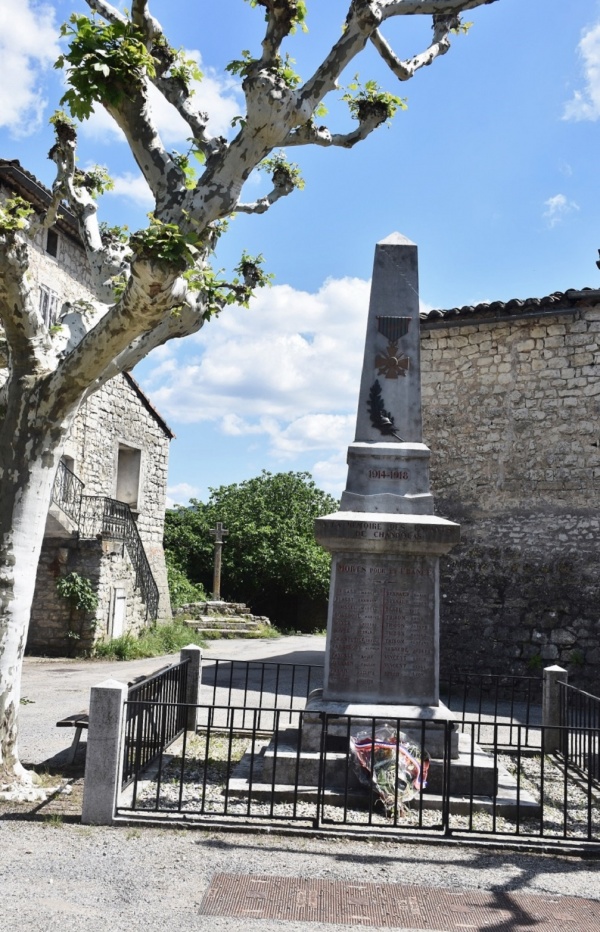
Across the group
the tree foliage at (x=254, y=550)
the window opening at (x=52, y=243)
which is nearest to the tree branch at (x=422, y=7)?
the window opening at (x=52, y=243)

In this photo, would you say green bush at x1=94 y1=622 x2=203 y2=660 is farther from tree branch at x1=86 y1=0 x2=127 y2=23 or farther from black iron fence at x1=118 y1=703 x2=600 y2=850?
tree branch at x1=86 y1=0 x2=127 y2=23

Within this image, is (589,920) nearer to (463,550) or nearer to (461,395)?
(463,550)

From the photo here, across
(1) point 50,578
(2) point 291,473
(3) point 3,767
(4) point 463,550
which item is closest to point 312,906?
(3) point 3,767

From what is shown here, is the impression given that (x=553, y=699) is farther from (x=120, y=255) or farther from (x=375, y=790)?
(x=120, y=255)

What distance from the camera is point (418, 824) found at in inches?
228

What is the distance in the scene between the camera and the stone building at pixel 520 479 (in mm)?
12852

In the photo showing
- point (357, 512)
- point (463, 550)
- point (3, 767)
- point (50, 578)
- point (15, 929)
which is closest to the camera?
point (15, 929)

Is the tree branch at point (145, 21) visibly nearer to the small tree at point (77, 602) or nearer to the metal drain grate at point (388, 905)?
the metal drain grate at point (388, 905)

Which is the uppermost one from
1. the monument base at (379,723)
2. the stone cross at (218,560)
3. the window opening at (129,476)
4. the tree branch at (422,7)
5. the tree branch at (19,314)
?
the tree branch at (422,7)

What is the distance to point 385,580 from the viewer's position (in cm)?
735

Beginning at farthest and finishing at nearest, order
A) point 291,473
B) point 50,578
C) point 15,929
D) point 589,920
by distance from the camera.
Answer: point 291,473 → point 50,578 → point 589,920 → point 15,929

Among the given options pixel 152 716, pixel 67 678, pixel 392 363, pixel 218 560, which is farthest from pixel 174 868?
pixel 218 560

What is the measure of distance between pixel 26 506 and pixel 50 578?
11.8 m

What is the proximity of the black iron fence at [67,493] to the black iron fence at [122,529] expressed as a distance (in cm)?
25
